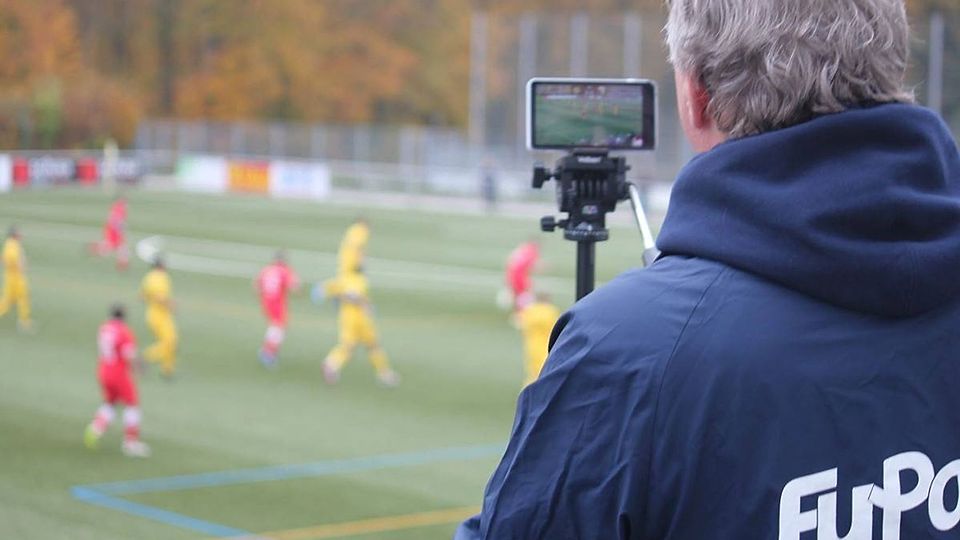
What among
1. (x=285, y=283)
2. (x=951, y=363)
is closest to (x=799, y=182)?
(x=951, y=363)

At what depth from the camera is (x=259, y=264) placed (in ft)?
116

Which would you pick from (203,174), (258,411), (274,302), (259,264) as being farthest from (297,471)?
(203,174)

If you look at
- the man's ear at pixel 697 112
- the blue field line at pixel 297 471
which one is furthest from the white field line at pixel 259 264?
the man's ear at pixel 697 112

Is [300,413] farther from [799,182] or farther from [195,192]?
[195,192]

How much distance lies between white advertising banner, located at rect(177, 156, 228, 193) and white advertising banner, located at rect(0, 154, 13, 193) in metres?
9.19

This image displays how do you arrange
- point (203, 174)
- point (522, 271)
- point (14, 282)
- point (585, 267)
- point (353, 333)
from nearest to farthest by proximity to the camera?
1. point (585, 267)
2. point (353, 333)
3. point (14, 282)
4. point (522, 271)
5. point (203, 174)

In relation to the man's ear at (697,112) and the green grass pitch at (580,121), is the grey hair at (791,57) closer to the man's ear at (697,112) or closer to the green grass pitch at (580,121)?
the man's ear at (697,112)

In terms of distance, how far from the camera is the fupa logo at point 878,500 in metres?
1.96

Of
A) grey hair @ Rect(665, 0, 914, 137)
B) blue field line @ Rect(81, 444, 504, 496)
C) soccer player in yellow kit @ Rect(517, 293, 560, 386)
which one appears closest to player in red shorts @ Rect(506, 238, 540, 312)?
soccer player in yellow kit @ Rect(517, 293, 560, 386)

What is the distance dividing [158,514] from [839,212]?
39.8 feet

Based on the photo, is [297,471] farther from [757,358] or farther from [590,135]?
[757,358]

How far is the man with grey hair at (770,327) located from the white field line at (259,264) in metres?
29.2

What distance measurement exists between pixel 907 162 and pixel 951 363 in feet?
0.98

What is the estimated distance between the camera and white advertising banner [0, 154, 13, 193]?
1957 inches
